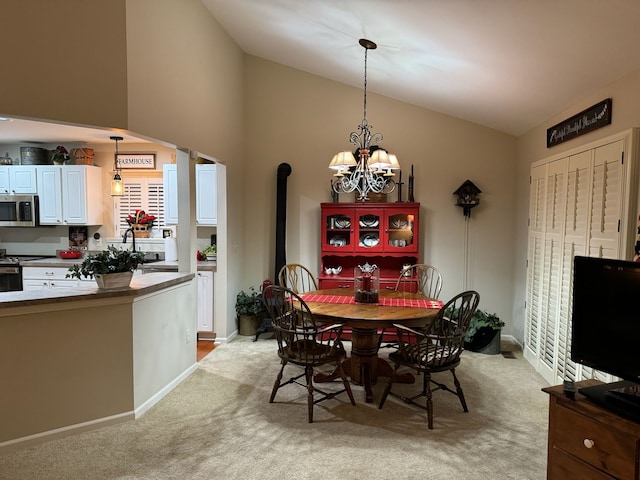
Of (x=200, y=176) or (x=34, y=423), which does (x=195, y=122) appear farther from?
(x=34, y=423)

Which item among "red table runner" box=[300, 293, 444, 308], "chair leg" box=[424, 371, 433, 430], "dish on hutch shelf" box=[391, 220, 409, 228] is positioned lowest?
"chair leg" box=[424, 371, 433, 430]

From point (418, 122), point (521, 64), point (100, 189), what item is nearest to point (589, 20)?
point (521, 64)

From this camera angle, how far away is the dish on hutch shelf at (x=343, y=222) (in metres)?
5.02

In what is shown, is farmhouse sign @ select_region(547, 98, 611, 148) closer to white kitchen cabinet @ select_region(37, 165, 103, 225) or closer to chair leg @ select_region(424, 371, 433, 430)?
chair leg @ select_region(424, 371, 433, 430)

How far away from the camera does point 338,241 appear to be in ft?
16.6

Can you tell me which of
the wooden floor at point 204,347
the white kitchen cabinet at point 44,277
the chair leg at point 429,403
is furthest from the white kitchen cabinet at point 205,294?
the chair leg at point 429,403

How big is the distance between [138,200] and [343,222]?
9.54 feet

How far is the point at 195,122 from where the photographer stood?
394cm

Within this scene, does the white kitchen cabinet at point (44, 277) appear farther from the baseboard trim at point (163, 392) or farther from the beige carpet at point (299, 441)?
the beige carpet at point (299, 441)

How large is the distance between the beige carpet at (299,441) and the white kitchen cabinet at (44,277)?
2432mm

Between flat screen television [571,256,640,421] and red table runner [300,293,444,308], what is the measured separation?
1.49 meters

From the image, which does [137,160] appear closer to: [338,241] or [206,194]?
[206,194]

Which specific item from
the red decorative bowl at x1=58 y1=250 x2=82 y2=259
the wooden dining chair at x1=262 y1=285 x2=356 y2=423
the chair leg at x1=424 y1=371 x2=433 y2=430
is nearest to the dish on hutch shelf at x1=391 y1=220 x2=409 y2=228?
the wooden dining chair at x1=262 y1=285 x2=356 y2=423

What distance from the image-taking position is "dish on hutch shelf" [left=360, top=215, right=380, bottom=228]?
4.93 meters
